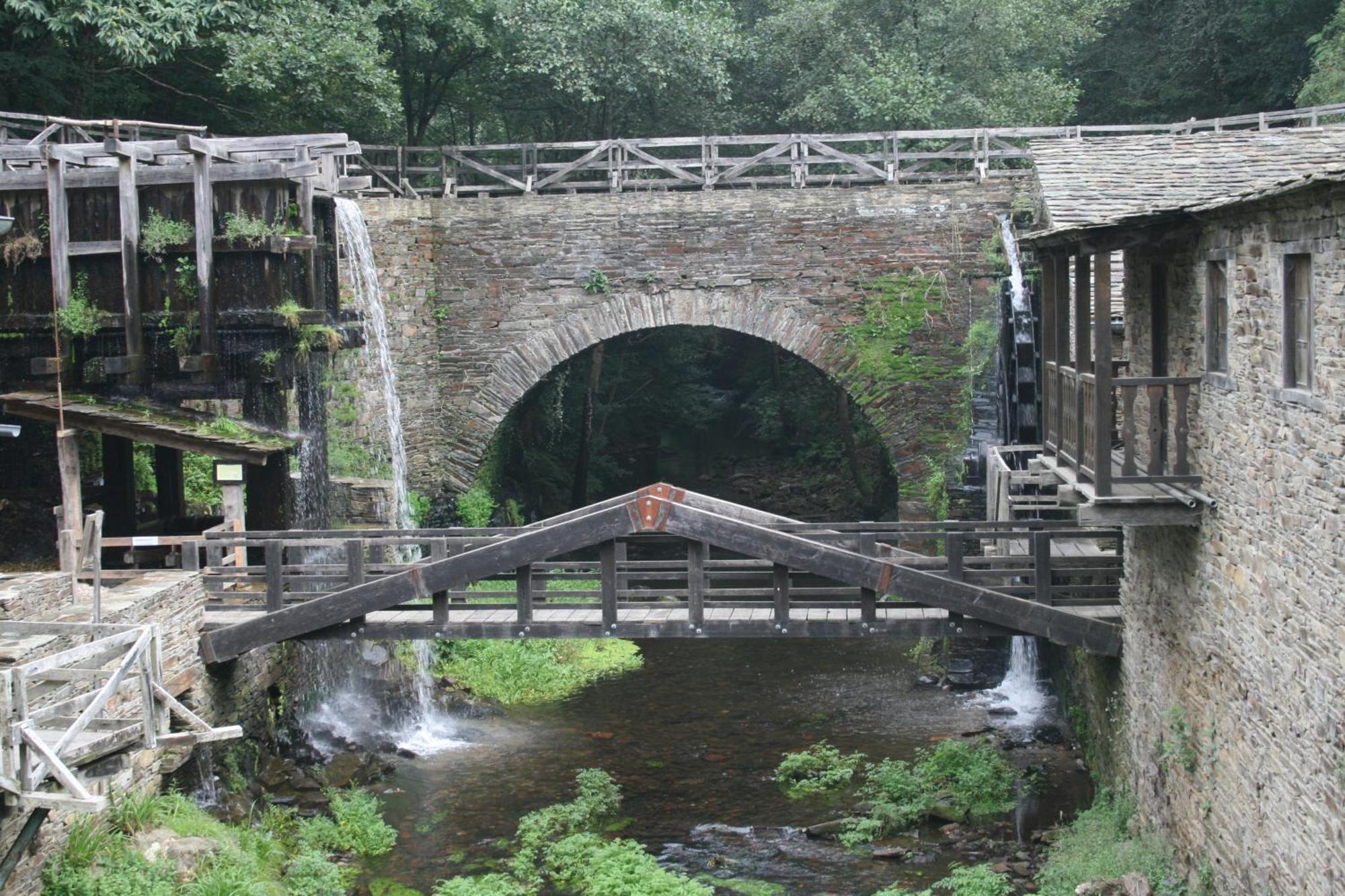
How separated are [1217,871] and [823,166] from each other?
17390 mm

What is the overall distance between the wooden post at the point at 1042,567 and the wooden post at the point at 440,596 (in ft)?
15.8

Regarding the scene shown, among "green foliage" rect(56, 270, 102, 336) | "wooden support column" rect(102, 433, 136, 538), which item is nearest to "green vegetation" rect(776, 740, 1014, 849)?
"wooden support column" rect(102, 433, 136, 538)

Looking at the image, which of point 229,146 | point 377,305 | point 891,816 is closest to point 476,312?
point 377,305

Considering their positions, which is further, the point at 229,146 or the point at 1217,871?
the point at 229,146

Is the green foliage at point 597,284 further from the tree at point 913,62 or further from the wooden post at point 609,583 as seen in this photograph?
the wooden post at point 609,583

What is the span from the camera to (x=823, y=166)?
24.2 m

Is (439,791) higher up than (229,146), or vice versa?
(229,146)

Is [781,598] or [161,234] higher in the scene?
[161,234]

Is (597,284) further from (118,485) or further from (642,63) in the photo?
(118,485)

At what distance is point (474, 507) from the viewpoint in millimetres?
18391

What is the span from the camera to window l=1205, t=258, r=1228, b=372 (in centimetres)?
884

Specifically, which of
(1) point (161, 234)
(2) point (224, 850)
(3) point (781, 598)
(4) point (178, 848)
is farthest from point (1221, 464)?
(1) point (161, 234)

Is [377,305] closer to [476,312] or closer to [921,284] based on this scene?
[476,312]

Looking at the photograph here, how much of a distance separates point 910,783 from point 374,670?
237 inches
